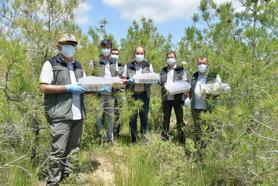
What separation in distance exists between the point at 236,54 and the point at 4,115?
2403mm

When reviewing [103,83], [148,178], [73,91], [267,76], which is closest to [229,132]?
[267,76]

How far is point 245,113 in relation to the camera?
3156 mm

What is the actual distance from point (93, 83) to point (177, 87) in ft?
5.49

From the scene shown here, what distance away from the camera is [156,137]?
4.19 metres

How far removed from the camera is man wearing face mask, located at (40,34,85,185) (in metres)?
3.56

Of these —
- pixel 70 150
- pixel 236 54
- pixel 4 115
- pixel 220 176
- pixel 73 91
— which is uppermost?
pixel 236 54

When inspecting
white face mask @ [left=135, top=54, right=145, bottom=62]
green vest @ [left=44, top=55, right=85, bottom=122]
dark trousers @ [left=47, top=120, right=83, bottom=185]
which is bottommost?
dark trousers @ [left=47, top=120, right=83, bottom=185]

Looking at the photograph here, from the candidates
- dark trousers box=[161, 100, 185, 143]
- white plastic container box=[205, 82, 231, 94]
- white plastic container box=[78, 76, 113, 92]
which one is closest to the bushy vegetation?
white plastic container box=[205, 82, 231, 94]

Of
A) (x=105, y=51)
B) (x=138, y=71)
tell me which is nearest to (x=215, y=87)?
(x=138, y=71)

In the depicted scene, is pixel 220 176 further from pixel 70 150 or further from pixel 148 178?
pixel 70 150

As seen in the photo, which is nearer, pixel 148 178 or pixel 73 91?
pixel 148 178

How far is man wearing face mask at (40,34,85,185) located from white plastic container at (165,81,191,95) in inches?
63.4

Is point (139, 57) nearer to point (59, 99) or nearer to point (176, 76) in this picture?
point (176, 76)

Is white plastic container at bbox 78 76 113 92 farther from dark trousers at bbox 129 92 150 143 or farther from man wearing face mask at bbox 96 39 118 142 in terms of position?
dark trousers at bbox 129 92 150 143
